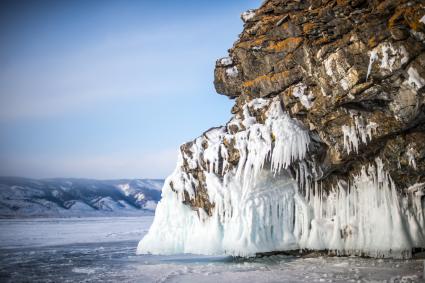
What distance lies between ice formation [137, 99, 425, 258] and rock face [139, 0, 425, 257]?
0.04 metres

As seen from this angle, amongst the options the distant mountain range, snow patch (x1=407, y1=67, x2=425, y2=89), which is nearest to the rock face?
snow patch (x1=407, y1=67, x2=425, y2=89)

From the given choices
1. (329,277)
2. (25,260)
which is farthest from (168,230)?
(329,277)

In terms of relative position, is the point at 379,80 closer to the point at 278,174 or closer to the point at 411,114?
the point at 411,114

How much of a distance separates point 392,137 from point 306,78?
3.58 metres

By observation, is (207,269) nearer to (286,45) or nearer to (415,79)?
(286,45)

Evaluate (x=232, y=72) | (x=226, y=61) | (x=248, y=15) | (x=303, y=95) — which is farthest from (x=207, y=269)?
(x=248, y=15)

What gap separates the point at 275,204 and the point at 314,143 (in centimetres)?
294

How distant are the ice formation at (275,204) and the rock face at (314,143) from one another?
1.6 inches

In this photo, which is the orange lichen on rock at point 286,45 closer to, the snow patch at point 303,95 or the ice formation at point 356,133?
the snow patch at point 303,95

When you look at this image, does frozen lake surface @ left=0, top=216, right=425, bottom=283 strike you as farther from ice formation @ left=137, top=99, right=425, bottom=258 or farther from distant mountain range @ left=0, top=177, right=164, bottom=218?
distant mountain range @ left=0, top=177, right=164, bottom=218

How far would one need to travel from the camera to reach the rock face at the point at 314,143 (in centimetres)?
1231

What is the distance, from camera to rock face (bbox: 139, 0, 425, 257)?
12.3 m

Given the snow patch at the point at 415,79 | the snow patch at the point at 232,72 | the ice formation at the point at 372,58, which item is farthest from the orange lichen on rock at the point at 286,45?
the snow patch at the point at 415,79

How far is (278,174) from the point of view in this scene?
1577 cm
